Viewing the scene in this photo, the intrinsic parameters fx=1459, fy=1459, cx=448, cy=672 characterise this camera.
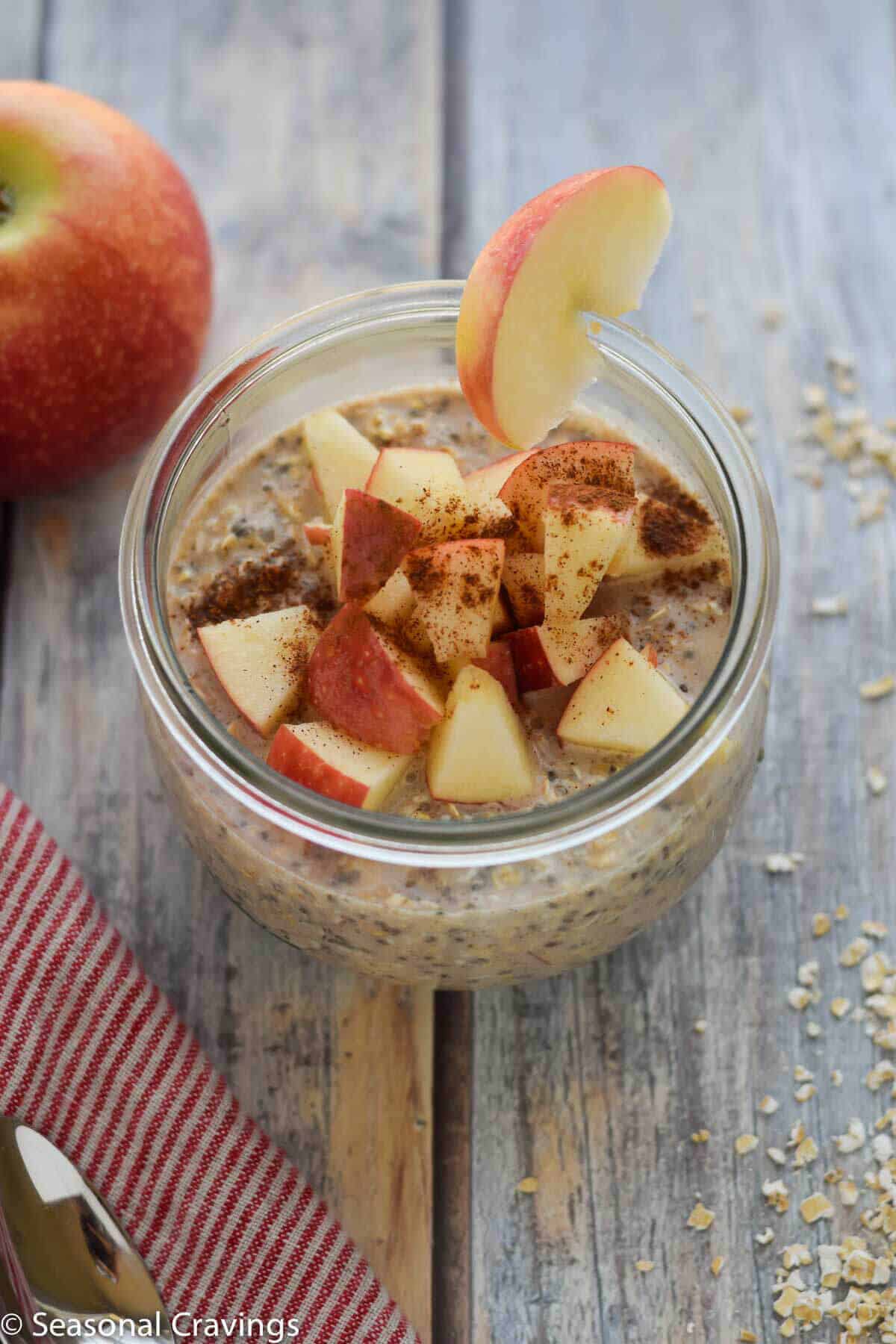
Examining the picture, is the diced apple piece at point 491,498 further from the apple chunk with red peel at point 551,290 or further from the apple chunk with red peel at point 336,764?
the apple chunk with red peel at point 336,764

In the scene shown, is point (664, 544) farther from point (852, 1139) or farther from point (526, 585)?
Result: point (852, 1139)

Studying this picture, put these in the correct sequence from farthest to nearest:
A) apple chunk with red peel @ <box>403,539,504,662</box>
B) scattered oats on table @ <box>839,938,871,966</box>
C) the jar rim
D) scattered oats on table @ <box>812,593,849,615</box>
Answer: scattered oats on table @ <box>812,593,849,615</box> → scattered oats on table @ <box>839,938,871,966</box> → apple chunk with red peel @ <box>403,539,504,662</box> → the jar rim

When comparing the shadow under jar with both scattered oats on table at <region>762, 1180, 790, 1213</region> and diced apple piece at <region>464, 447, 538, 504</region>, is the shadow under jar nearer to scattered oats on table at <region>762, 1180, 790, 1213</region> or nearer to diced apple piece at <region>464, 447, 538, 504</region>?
diced apple piece at <region>464, 447, 538, 504</region>

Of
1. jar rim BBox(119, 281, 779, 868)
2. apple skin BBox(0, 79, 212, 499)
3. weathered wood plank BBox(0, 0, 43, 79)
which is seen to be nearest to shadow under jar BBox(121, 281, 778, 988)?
jar rim BBox(119, 281, 779, 868)

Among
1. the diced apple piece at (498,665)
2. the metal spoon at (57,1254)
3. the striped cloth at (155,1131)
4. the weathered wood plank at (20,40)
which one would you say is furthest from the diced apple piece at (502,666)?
the weathered wood plank at (20,40)

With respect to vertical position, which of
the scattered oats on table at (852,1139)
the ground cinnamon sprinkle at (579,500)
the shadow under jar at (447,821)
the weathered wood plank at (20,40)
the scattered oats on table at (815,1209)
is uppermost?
the weathered wood plank at (20,40)

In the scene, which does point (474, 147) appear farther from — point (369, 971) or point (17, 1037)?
point (17, 1037)
